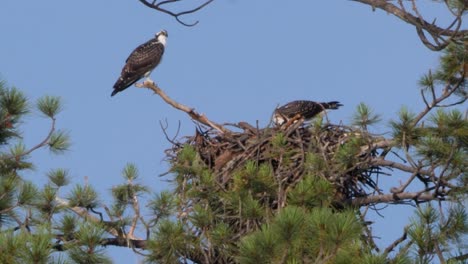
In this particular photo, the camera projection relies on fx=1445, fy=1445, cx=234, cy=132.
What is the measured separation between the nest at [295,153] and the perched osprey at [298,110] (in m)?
0.60

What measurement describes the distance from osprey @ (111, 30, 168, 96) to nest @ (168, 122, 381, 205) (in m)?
3.93

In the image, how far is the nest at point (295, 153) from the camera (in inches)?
450

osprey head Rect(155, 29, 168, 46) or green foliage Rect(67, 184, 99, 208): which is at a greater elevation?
osprey head Rect(155, 29, 168, 46)

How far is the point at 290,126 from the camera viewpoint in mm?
12680

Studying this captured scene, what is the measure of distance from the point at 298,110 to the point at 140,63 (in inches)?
147

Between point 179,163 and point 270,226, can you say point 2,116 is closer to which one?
point 179,163

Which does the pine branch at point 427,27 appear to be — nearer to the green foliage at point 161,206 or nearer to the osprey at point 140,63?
the green foliage at point 161,206

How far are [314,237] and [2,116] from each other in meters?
3.10

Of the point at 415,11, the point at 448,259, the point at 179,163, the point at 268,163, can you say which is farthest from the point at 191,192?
the point at 448,259

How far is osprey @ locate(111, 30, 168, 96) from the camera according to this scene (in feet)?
55.6

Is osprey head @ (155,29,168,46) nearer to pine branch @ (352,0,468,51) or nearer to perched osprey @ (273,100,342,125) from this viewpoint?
perched osprey @ (273,100,342,125)

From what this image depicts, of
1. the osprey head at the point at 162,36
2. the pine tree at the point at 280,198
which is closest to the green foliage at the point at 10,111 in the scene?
the pine tree at the point at 280,198

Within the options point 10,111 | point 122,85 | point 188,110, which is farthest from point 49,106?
point 122,85

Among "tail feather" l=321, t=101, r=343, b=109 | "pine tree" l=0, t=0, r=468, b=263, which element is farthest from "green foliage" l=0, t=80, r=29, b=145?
"tail feather" l=321, t=101, r=343, b=109
